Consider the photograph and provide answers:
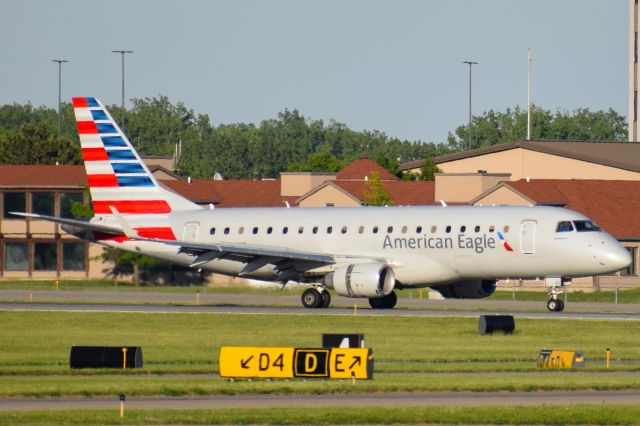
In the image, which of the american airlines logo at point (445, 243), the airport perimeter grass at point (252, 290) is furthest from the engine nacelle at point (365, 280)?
the airport perimeter grass at point (252, 290)

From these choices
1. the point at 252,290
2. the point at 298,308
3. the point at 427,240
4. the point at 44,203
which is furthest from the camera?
the point at 44,203

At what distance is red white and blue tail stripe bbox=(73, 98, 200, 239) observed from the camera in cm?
6738

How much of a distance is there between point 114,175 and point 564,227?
66.5 feet

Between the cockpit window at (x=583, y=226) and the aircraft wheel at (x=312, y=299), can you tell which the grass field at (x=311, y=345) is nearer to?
the aircraft wheel at (x=312, y=299)

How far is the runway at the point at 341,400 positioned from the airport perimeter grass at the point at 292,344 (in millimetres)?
759

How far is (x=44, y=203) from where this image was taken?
102 metres

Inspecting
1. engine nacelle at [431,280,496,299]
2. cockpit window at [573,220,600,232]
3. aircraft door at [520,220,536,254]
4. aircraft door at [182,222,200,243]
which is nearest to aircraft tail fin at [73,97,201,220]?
aircraft door at [182,222,200,243]

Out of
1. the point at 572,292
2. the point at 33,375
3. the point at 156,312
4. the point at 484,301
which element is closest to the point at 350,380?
the point at 33,375

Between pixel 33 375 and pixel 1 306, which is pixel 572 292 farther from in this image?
pixel 33 375

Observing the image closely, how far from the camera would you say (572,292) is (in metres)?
86.2

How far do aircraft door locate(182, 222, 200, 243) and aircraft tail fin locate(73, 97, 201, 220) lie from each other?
4.45 feet

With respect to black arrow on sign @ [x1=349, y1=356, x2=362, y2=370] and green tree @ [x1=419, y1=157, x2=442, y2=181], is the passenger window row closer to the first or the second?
black arrow on sign @ [x1=349, y1=356, x2=362, y2=370]

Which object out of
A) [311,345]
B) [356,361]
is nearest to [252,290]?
[311,345]

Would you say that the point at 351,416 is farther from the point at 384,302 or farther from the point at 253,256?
the point at 384,302
